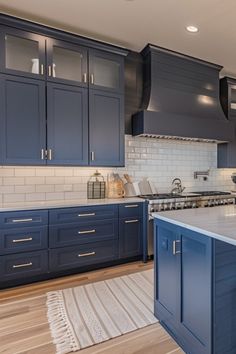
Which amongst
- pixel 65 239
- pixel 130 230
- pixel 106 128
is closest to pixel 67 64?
pixel 106 128

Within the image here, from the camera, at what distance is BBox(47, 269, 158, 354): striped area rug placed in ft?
5.62

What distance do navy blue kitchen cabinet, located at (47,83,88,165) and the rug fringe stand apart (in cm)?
147

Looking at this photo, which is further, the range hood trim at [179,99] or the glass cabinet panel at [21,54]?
the range hood trim at [179,99]

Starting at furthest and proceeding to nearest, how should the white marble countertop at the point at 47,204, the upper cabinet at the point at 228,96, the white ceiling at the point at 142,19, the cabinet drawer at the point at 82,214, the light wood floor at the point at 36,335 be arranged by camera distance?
the upper cabinet at the point at 228,96 < the cabinet drawer at the point at 82,214 < the white marble countertop at the point at 47,204 < the white ceiling at the point at 142,19 < the light wood floor at the point at 36,335

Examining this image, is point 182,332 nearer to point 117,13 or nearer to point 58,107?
point 58,107

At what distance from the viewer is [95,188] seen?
3264mm

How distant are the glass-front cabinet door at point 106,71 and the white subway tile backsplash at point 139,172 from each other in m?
0.80

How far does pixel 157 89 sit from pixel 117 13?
3.71 feet

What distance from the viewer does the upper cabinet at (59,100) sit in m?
2.52

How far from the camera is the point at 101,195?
3279mm

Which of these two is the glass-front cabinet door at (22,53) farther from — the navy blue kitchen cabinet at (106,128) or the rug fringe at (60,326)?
the rug fringe at (60,326)

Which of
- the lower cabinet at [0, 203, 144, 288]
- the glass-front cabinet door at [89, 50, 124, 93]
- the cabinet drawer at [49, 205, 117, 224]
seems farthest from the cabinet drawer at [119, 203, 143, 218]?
the glass-front cabinet door at [89, 50, 124, 93]

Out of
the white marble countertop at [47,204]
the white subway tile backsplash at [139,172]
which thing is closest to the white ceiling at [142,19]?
the white subway tile backsplash at [139,172]

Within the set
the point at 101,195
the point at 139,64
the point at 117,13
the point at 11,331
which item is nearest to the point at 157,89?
the point at 139,64
